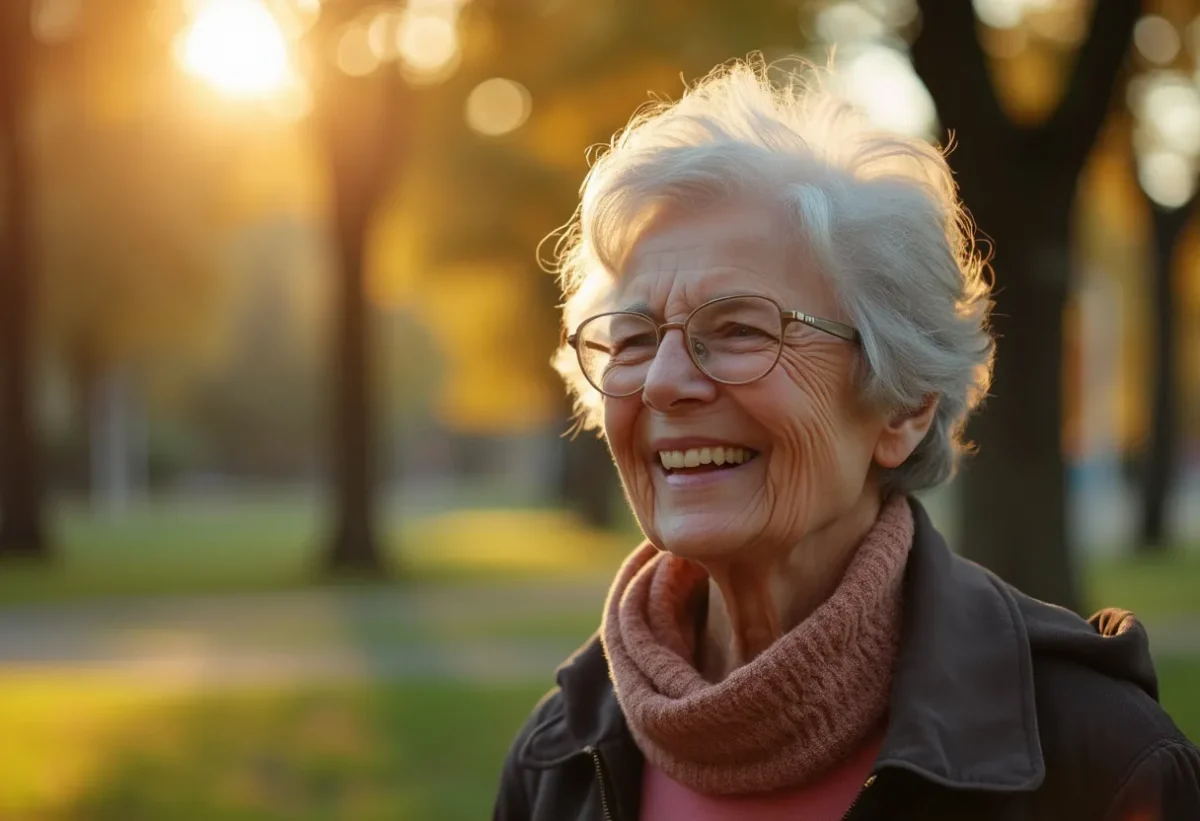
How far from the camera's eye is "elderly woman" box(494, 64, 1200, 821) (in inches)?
90.0

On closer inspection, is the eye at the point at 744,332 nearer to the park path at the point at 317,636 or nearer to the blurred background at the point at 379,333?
the blurred background at the point at 379,333

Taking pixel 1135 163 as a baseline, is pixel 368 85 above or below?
above

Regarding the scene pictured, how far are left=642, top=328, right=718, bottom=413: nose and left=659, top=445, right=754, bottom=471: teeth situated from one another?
0.27ft

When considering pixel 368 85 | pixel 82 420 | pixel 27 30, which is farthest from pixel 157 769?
pixel 82 420

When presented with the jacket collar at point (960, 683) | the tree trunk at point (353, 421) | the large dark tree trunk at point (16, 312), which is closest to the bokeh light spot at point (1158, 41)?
the tree trunk at point (353, 421)

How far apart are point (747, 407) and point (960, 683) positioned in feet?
1.88

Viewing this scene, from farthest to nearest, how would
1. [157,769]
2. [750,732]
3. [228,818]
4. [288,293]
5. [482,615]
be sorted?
[288,293], [482,615], [157,769], [228,818], [750,732]

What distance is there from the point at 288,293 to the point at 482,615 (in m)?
50.1

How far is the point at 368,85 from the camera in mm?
18516

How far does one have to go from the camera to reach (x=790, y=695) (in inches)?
93.4

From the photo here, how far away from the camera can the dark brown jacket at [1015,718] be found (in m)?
2.20

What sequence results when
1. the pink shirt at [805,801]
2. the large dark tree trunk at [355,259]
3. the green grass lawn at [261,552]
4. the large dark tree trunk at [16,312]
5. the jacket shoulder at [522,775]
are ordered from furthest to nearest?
1. the large dark tree trunk at [16,312]
2. the large dark tree trunk at [355,259]
3. the green grass lawn at [261,552]
4. the jacket shoulder at [522,775]
5. the pink shirt at [805,801]

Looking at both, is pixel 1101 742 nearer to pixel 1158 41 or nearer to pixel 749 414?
pixel 749 414

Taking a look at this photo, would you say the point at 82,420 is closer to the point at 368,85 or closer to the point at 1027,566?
the point at 368,85
